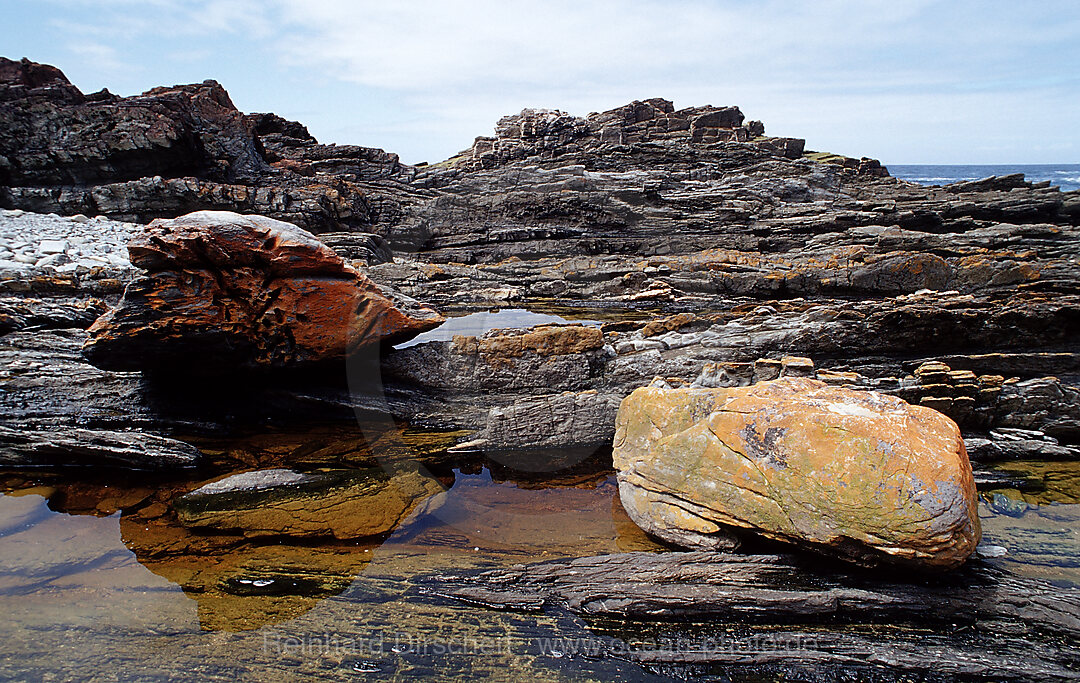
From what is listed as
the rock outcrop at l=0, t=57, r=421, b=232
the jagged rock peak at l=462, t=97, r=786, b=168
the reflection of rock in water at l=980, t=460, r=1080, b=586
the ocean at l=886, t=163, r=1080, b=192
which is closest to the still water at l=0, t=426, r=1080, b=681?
the reflection of rock in water at l=980, t=460, r=1080, b=586

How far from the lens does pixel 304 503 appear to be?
240 inches

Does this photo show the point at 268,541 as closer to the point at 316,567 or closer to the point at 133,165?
the point at 316,567

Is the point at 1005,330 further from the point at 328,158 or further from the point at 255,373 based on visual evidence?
the point at 328,158

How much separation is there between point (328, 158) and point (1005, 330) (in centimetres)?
3430

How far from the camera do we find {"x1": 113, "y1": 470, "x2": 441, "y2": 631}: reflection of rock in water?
4.69m

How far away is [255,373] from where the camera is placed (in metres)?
7.75

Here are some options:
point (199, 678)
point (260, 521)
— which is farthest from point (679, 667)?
point (260, 521)

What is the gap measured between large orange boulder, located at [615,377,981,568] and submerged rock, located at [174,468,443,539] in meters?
2.92

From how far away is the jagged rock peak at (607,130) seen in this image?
1307 inches

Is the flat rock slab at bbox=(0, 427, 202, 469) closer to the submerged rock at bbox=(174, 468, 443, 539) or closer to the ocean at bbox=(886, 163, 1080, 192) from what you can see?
the submerged rock at bbox=(174, 468, 443, 539)

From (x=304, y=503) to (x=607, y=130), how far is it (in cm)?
3278

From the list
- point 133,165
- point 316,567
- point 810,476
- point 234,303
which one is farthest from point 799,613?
point 133,165

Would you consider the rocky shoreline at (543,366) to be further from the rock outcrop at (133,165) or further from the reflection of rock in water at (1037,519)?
the rock outcrop at (133,165)

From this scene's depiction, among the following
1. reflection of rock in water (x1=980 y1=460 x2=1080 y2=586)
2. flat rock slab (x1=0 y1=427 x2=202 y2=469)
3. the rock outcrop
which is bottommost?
reflection of rock in water (x1=980 y1=460 x2=1080 y2=586)
